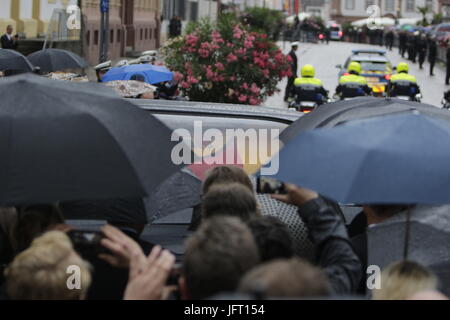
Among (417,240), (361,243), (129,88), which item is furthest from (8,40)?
(417,240)

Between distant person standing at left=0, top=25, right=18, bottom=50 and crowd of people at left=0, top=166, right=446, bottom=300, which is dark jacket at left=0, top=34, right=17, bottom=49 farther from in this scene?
crowd of people at left=0, top=166, right=446, bottom=300

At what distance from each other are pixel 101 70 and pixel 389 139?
41.6 feet

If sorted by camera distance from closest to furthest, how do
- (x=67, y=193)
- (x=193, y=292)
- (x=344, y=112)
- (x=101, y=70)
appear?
(x=193, y=292) → (x=67, y=193) → (x=344, y=112) → (x=101, y=70)

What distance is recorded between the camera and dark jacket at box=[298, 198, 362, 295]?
4.69m

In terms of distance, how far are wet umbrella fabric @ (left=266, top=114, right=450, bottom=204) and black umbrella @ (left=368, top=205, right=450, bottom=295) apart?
479 mm

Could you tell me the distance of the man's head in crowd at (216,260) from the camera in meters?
3.62

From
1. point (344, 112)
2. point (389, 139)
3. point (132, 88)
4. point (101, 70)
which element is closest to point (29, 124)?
point (389, 139)

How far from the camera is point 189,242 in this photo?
3768 millimetres

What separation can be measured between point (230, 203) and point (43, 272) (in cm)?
114

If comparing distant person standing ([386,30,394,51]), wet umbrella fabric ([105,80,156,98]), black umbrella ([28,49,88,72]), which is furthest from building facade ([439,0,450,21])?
wet umbrella fabric ([105,80,156,98])

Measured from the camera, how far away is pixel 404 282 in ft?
12.9

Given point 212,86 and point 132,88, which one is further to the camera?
point 212,86

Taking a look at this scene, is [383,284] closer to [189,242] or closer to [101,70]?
[189,242]

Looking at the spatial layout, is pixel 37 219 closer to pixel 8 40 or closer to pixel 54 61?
pixel 54 61
